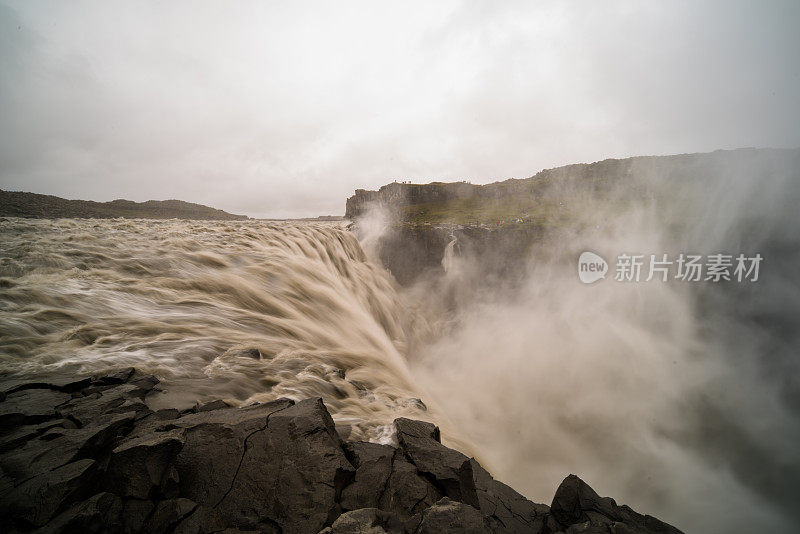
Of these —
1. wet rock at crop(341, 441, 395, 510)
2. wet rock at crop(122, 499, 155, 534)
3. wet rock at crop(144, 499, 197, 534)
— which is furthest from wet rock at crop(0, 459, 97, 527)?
wet rock at crop(341, 441, 395, 510)

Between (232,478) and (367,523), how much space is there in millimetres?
1041

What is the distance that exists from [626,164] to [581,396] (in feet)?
94.8

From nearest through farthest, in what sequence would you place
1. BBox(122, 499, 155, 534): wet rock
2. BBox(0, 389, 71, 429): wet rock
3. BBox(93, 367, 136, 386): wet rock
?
BBox(122, 499, 155, 534): wet rock
BBox(0, 389, 71, 429): wet rock
BBox(93, 367, 136, 386): wet rock

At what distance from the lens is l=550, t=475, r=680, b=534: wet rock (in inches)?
104

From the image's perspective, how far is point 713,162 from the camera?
2747 cm

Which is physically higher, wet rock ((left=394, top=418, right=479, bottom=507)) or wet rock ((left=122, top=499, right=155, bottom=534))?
wet rock ((left=122, top=499, right=155, bottom=534))

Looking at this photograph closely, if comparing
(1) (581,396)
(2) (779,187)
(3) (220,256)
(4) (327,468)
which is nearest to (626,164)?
(2) (779,187)

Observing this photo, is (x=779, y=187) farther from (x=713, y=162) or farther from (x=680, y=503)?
(x=680, y=503)

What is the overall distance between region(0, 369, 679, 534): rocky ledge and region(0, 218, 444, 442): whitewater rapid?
0.62 m

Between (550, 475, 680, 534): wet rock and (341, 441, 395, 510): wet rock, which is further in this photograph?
(550, 475, 680, 534): wet rock

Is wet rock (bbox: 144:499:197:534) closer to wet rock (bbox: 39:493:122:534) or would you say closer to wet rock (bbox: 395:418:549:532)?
wet rock (bbox: 39:493:122:534)

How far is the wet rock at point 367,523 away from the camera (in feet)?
6.37

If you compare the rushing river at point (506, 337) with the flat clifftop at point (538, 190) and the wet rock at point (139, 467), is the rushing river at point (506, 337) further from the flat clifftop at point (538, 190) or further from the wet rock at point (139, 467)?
the flat clifftop at point (538, 190)

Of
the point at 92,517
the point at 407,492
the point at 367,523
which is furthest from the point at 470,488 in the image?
the point at 92,517
